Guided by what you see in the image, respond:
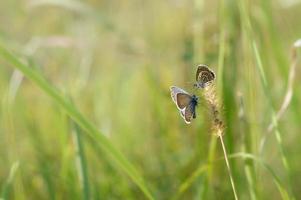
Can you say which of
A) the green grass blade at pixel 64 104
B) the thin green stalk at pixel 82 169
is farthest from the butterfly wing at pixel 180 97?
the thin green stalk at pixel 82 169

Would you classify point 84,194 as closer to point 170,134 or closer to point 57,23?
point 170,134

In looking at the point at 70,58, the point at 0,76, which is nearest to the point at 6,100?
the point at 0,76

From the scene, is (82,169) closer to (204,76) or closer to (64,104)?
(64,104)

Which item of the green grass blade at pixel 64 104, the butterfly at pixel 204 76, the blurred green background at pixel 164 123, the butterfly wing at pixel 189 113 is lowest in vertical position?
the butterfly wing at pixel 189 113

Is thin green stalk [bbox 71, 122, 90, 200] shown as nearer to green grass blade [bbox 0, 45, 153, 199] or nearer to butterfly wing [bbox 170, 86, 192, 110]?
green grass blade [bbox 0, 45, 153, 199]

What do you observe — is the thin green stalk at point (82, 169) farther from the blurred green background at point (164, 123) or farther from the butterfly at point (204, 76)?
the butterfly at point (204, 76)

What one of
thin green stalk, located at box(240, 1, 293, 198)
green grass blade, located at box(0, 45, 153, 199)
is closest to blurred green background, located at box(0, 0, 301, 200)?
thin green stalk, located at box(240, 1, 293, 198)
